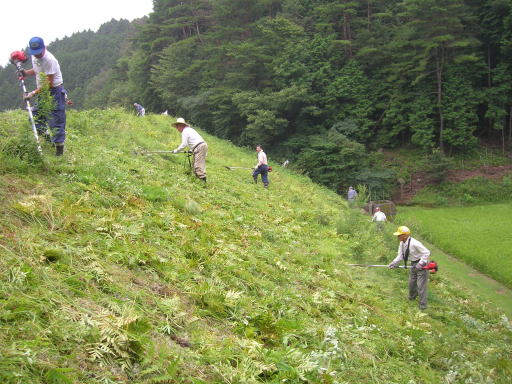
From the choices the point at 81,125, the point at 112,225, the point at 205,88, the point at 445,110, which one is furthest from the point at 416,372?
the point at 205,88

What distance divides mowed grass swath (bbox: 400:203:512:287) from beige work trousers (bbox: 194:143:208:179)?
1071 centimetres

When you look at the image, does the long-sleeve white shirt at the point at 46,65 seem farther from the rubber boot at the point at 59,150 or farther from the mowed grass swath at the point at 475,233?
the mowed grass swath at the point at 475,233

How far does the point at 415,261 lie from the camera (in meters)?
9.62

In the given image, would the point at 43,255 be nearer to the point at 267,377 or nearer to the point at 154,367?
the point at 154,367

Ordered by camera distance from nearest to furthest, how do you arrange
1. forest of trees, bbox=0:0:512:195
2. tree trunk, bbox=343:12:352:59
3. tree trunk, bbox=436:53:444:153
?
forest of trees, bbox=0:0:512:195 < tree trunk, bbox=436:53:444:153 < tree trunk, bbox=343:12:352:59

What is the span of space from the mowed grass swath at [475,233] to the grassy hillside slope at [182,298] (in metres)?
5.24

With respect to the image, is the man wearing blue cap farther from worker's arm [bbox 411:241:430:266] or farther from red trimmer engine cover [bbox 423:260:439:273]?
red trimmer engine cover [bbox 423:260:439:273]

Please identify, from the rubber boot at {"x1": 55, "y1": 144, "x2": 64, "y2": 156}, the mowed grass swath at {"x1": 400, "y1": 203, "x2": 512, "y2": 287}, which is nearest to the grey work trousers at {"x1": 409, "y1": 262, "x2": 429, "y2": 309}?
the mowed grass swath at {"x1": 400, "y1": 203, "x2": 512, "y2": 287}

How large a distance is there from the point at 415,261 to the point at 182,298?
6787mm

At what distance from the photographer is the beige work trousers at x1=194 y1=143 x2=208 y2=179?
1109 centimetres

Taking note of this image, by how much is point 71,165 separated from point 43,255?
138 inches

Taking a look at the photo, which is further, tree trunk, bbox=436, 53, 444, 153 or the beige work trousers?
tree trunk, bbox=436, 53, 444, 153

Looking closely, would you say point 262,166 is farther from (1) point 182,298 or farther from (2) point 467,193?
(2) point 467,193

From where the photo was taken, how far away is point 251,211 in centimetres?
1083
